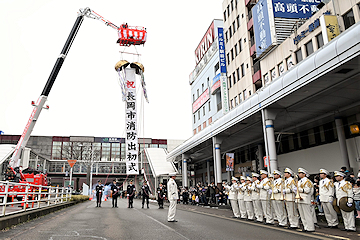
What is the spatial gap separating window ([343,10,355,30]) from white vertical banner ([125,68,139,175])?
1573 cm

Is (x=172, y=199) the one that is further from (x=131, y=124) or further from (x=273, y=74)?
(x=273, y=74)

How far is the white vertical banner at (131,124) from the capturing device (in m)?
23.8

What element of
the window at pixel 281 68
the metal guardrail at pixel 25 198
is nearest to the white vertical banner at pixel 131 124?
the metal guardrail at pixel 25 198

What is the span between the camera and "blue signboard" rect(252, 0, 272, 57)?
24391mm

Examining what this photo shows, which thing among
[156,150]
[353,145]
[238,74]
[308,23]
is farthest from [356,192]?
[156,150]

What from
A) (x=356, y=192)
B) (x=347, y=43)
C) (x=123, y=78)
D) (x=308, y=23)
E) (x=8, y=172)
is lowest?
(x=356, y=192)

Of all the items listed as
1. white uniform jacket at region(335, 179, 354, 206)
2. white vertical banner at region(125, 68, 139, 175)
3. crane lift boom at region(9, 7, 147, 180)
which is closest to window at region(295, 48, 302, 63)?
crane lift boom at region(9, 7, 147, 180)

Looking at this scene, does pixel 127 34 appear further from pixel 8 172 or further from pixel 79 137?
pixel 79 137

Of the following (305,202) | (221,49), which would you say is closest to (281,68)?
(221,49)

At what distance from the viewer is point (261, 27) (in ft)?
83.0

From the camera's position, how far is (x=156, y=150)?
173ft

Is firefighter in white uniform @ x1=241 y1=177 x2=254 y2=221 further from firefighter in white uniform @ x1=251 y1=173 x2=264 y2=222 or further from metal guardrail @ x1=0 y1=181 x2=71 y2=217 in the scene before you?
metal guardrail @ x1=0 y1=181 x2=71 y2=217

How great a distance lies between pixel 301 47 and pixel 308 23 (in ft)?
5.56

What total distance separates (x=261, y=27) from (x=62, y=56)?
16201 millimetres
